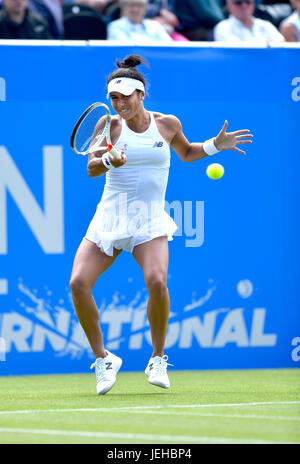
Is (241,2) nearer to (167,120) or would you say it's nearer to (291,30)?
(291,30)

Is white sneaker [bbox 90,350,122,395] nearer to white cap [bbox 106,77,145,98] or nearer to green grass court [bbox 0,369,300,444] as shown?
green grass court [bbox 0,369,300,444]

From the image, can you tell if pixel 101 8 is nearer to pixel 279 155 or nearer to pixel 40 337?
pixel 279 155

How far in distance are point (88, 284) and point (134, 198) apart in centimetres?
67

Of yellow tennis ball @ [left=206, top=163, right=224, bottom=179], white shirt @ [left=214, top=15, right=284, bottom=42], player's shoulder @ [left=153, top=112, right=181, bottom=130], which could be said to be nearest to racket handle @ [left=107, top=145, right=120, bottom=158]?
player's shoulder @ [left=153, top=112, right=181, bottom=130]

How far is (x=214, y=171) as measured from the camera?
729 centimetres

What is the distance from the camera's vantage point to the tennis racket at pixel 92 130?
6.01 meters

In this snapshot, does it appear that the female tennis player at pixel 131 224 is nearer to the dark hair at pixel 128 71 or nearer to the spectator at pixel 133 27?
the dark hair at pixel 128 71

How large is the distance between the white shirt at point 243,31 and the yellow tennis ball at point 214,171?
2466 mm

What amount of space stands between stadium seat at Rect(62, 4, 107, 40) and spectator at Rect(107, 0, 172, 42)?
13cm

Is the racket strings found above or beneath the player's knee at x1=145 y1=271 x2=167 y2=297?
above

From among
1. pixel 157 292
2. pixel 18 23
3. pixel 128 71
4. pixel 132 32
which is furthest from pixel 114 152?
pixel 132 32

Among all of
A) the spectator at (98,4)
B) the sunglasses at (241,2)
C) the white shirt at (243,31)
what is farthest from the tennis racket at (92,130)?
the spectator at (98,4)

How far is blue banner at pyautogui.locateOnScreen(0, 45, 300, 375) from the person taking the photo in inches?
300

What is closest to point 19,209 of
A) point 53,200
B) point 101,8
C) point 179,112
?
point 53,200
